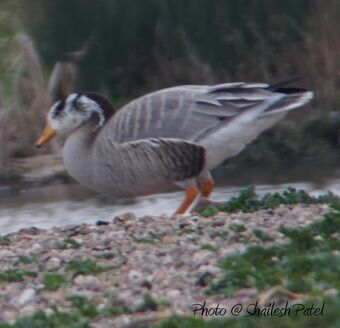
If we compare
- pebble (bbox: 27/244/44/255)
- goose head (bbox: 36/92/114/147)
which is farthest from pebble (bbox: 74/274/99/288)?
goose head (bbox: 36/92/114/147)

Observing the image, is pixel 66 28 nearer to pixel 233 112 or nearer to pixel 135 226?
pixel 233 112

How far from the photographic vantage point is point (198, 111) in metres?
11.1

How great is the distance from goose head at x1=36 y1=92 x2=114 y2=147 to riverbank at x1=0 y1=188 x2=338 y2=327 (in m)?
2.19

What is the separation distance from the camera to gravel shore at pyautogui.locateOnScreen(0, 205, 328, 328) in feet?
22.5

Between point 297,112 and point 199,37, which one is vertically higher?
point 199,37

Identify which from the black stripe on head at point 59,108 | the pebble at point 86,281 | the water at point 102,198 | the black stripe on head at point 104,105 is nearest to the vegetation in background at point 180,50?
the water at point 102,198

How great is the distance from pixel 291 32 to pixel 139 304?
11.0 meters

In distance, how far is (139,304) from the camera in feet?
22.0

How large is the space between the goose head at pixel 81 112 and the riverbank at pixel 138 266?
7.18ft

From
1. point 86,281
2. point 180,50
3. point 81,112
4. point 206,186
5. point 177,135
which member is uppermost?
point 86,281

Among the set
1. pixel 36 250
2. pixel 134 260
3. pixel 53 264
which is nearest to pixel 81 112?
pixel 36 250

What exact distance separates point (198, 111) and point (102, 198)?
3.96 metres

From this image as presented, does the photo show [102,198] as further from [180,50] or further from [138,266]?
[138,266]

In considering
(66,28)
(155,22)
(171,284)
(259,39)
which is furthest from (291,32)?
(171,284)
